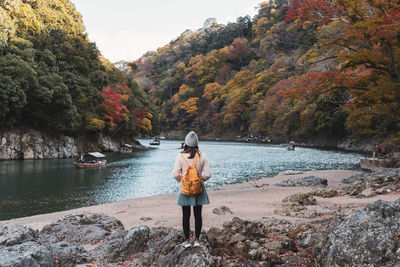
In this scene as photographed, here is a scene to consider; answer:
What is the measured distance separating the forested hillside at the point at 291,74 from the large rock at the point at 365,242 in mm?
8766

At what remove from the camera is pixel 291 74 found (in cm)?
6825

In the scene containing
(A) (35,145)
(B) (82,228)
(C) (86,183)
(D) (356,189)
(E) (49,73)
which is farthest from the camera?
(A) (35,145)

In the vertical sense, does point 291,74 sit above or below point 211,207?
above

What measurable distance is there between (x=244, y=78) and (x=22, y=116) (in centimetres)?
6360

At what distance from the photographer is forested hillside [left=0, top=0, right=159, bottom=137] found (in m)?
27.5

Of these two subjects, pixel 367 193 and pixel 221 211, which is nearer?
pixel 221 211

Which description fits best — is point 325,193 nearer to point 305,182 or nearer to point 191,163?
point 305,182

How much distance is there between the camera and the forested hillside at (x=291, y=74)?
12.2 metres

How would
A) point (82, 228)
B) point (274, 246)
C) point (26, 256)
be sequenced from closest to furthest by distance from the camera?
point (26, 256) < point (274, 246) < point (82, 228)

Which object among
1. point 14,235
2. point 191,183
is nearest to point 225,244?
point 191,183

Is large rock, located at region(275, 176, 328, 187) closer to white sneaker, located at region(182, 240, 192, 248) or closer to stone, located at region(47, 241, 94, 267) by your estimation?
white sneaker, located at region(182, 240, 192, 248)


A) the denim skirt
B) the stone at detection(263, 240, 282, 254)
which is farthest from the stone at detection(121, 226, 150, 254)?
the stone at detection(263, 240, 282, 254)

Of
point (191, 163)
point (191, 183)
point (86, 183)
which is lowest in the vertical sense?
point (86, 183)

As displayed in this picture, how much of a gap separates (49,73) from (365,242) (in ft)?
112
